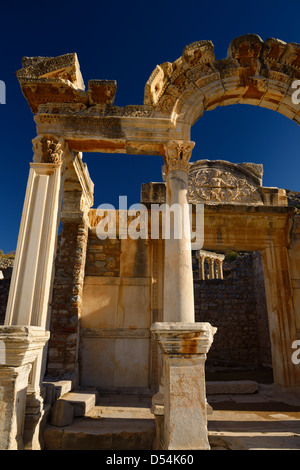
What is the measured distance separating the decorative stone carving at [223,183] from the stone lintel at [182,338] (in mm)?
4280

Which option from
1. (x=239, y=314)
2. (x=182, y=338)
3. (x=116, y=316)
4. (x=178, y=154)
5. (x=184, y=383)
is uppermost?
(x=178, y=154)

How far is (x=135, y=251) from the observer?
6902 millimetres

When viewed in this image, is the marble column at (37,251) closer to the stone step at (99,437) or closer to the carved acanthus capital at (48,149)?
the carved acanthus capital at (48,149)

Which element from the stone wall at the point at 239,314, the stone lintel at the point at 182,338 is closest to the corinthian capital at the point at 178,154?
the stone lintel at the point at 182,338

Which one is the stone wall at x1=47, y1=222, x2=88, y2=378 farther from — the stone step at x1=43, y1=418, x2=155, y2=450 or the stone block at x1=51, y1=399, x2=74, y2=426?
the stone step at x1=43, y1=418, x2=155, y2=450

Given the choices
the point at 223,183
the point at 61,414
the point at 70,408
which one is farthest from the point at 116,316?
the point at 223,183

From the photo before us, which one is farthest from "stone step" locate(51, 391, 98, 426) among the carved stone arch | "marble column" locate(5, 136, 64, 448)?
the carved stone arch

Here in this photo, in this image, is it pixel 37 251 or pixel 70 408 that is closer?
pixel 70 408

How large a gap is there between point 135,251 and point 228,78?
4.01m

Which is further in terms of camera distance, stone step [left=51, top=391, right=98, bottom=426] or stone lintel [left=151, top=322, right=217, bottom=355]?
stone step [left=51, top=391, right=98, bottom=426]

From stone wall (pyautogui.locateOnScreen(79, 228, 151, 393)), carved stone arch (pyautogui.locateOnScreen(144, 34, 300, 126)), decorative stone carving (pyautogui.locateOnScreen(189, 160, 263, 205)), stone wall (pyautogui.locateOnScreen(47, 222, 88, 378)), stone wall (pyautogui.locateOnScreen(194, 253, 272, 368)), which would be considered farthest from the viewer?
stone wall (pyautogui.locateOnScreen(194, 253, 272, 368))

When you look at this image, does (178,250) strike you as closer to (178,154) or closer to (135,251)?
(178,154)

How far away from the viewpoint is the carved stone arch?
489cm

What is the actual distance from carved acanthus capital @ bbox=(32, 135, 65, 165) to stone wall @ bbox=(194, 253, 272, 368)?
10.3 meters
